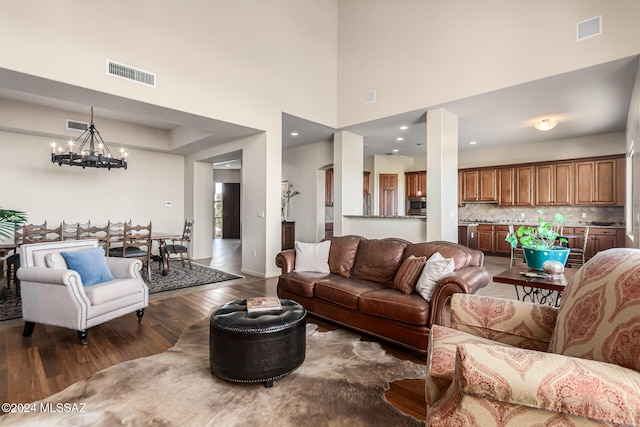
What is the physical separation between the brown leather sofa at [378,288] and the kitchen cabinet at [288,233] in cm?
457

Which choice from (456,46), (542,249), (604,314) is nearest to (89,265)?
(604,314)

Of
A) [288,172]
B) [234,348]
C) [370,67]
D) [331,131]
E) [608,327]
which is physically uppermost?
[370,67]

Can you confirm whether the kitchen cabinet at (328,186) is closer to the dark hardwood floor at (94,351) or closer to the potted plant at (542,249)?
the dark hardwood floor at (94,351)

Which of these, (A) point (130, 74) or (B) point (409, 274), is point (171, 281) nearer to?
(A) point (130, 74)

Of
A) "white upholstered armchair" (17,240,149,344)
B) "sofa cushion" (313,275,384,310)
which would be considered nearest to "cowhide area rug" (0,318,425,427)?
"sofa cushion" (313,275,384,310)

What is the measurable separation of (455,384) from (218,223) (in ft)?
45.6

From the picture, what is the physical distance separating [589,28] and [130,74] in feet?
18.6

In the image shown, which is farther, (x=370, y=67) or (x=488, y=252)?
(x=488, y=252)

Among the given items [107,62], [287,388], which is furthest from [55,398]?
[107,62]

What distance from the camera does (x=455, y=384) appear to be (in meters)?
1.29

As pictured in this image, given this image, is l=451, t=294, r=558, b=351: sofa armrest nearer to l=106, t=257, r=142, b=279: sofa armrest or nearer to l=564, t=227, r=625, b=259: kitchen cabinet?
l=106, t=257, r=142, b=279: sofa armrest

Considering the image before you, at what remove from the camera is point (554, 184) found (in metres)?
7.73

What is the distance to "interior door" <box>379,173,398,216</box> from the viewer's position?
A: 33.3ft

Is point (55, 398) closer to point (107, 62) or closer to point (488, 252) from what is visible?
point (107, 62)
